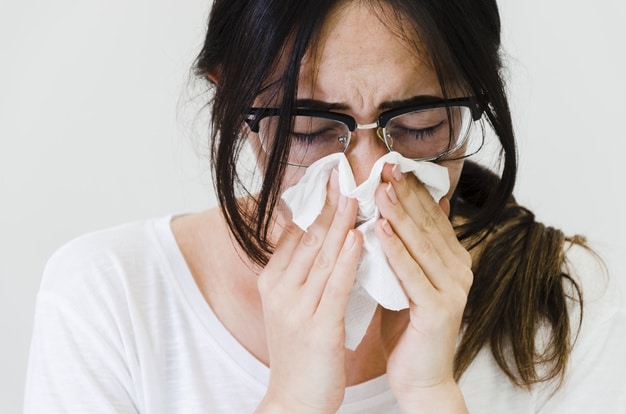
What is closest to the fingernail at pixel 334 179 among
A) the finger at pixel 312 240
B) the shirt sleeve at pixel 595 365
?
the finger at pixel 312 240

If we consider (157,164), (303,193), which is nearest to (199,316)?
(303,193)

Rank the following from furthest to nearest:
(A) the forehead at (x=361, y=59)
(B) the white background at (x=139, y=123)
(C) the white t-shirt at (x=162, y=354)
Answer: (B) the white background at (x=139, y=123), (C) the white t-shirt at (x=162, y=354), (A) the forehead at (x=361, y=59)

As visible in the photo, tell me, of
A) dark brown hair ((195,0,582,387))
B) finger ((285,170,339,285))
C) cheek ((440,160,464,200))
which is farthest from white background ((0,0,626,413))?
finger ((285,170,339,285))

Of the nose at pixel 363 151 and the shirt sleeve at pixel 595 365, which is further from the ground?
the nose at pixel 363 151

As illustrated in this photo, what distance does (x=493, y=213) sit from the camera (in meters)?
1.78

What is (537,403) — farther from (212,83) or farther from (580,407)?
(212,83)

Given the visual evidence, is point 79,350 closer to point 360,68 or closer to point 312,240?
point 312,240

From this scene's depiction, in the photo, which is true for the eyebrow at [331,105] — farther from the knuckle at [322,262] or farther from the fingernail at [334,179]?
the knuckle at [322,262]

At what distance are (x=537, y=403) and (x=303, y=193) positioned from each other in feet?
1.96

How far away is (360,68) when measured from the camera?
4.65ft

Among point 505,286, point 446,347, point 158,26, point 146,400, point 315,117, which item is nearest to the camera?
point 315,117

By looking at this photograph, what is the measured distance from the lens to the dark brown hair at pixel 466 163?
144 centimetres

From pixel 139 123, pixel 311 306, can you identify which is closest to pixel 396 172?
pixel 311 306

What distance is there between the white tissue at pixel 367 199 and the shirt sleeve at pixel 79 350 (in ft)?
1.32
